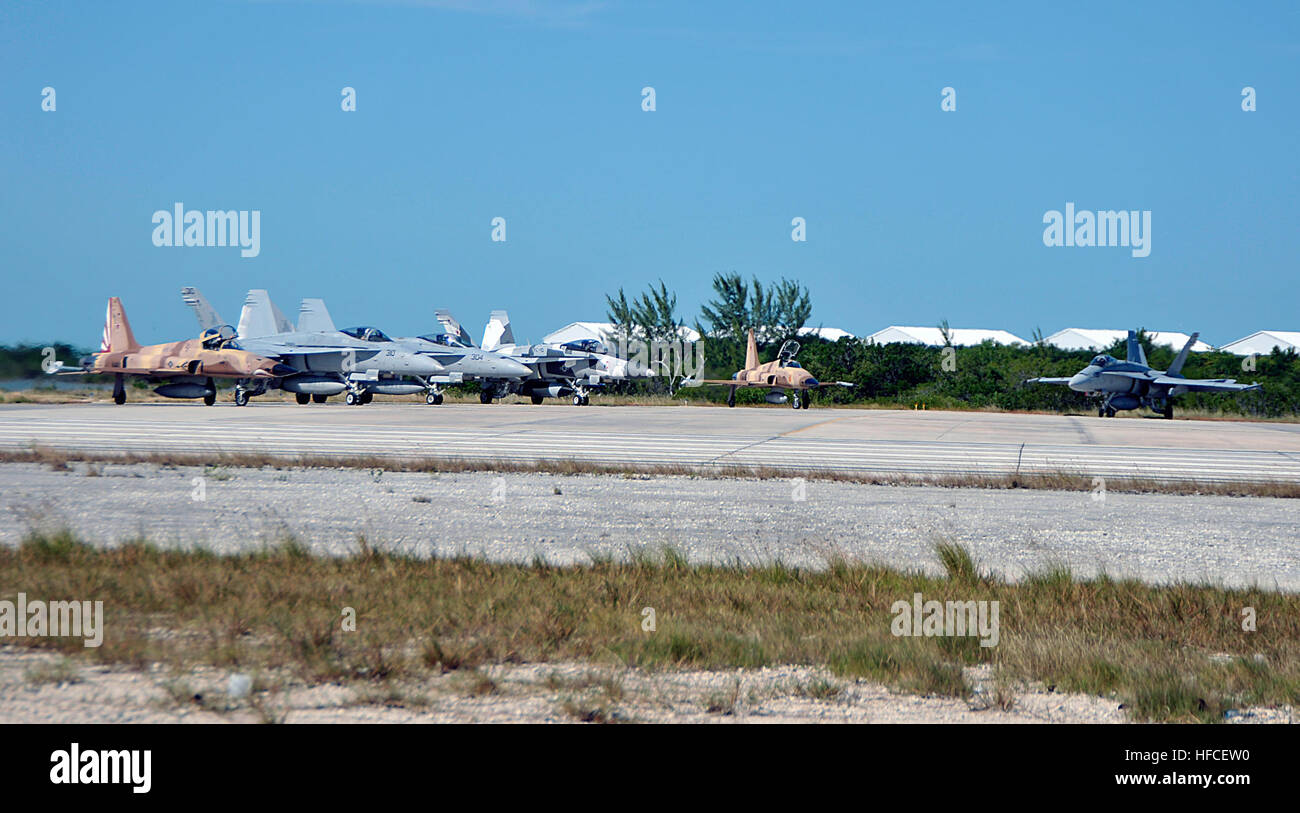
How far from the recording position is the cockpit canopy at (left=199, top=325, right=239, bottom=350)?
3653 centimetres

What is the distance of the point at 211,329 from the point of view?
3772 cm

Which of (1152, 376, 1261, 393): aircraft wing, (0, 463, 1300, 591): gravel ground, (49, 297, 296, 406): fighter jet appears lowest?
(0, 463, 1300, 591): gravel ground

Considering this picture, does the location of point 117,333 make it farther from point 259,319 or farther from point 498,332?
point 498,332

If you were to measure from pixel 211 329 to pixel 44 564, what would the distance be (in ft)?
109

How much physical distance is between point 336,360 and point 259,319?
18.3 feet

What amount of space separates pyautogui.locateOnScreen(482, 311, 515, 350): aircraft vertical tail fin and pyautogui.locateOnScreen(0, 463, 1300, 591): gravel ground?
33.9 metres

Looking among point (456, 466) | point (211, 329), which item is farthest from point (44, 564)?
point (211, 329)

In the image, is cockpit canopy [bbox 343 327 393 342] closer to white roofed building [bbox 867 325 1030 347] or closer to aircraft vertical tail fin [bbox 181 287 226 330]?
aircraft vertical tail fin [bbox 181 287 226 330]

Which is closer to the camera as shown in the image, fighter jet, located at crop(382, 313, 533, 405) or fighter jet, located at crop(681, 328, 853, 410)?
fighter jet, located at crop(382, 313, 533, 405)

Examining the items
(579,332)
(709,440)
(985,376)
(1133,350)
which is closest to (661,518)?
(709,440)

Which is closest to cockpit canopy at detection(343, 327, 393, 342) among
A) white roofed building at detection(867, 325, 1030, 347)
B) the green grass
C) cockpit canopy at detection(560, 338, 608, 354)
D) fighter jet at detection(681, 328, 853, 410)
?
cockpit canopy at detection(560, 338, 608, 354)
